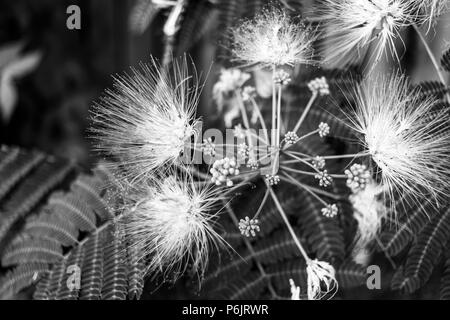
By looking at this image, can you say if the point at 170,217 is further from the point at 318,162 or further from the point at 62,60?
the point at 62,60

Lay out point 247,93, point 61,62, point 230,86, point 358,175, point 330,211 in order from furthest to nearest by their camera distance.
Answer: point 61,62
point 230,86
point 247,93
point 330,211
point 358,175

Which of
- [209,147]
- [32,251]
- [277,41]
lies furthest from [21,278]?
[277,41]

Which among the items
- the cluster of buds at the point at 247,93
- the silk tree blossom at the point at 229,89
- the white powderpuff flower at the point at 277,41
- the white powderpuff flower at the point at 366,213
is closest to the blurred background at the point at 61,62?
the silk tree blossom at the point at 229,89

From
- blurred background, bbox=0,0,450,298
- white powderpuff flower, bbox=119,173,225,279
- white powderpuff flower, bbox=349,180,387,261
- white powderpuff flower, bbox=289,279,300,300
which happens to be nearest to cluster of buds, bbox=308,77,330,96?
white powderpuff flower, bbox=349,180,387,261

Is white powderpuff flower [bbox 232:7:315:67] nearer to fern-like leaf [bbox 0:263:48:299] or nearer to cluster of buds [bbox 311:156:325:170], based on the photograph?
cluster of buds [bbox 311:156:325:170]

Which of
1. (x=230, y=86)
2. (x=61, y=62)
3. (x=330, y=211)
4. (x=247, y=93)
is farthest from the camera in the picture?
(x=61, y=62)

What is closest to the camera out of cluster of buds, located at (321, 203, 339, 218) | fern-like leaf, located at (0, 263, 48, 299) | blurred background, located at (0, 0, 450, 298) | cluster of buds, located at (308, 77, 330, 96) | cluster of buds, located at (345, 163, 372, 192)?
cluster of buds, located at (345, 163, 372, 192)
